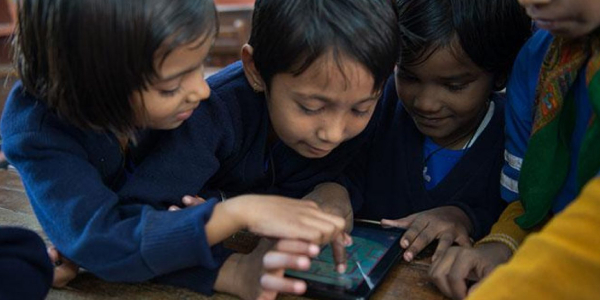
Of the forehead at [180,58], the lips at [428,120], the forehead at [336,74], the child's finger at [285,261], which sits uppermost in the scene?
the forehead at [180,58]

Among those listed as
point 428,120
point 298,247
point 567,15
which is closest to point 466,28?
point 428,120

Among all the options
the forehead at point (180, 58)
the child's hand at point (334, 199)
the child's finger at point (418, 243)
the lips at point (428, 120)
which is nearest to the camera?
the forehead at point (180, 58)

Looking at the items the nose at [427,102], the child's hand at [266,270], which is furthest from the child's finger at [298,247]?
the nose at [427,102]

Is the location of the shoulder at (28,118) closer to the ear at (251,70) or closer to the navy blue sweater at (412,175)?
the ear at (251,70)

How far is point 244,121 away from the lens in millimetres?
1027

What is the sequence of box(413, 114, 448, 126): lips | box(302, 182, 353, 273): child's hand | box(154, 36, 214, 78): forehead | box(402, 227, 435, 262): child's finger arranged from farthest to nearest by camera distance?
box(413, 114, 448, 126): lips → box(302, 182, 353, 273): child's hand → box(402, 227, 435, 262): child's finger → box(154, 36, 214, 78): forehead

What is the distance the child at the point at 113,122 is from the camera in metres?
0.71

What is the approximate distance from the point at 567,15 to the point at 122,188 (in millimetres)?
622

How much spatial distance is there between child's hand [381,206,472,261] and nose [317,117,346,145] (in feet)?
0.59

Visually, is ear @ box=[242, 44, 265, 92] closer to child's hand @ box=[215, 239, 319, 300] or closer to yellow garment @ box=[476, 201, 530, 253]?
child's hand @ box=[215, 239, 319, 300]

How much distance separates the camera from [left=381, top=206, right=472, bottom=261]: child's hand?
34.8 inches

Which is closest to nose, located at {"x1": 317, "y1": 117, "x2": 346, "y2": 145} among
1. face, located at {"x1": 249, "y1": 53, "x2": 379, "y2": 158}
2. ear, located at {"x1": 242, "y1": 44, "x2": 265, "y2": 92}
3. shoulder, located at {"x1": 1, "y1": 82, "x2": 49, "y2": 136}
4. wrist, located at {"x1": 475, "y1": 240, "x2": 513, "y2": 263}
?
face, located at {"x1": 249, "y1": 53, "x2": 379, "y2": 158}

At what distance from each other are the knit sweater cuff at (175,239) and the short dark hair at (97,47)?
149mm

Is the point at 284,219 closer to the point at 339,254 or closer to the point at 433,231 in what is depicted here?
the point at 339,254
